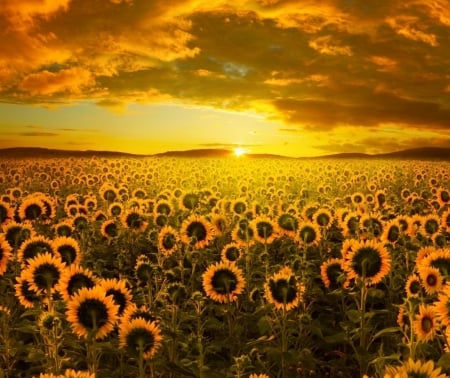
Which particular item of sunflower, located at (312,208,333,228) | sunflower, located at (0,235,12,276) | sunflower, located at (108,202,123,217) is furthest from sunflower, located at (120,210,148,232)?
sunflower, located at (0,235,12,276)

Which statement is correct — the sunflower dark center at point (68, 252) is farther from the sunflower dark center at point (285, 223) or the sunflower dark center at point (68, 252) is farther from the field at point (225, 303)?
the sunflower dark center at point (285, 223)

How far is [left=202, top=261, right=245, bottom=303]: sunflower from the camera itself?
Result: 578cm

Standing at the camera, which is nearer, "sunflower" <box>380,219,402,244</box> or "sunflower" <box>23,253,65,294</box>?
"sunflower" <box>23,253,65,294</box>

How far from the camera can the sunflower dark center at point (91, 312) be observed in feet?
13.3

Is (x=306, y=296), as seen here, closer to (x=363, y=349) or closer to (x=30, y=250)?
(x=363, y=349)

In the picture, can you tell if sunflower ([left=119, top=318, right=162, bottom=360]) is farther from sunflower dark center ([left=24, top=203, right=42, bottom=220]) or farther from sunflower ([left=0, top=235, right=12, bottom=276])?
sunflower dark center ([left=24, top=203, right=42, bottom=220])

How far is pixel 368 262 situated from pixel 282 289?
34.5 inches

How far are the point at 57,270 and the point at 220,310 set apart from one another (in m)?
1.70

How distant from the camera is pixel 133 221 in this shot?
30.7 ft

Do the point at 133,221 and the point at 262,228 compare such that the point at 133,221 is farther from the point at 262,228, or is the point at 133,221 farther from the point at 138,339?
the point at 138,339

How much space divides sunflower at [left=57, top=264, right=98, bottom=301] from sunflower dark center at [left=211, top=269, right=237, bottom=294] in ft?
4.82

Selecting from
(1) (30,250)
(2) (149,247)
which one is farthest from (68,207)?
(1) (30,250)

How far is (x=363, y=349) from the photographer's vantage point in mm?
5039

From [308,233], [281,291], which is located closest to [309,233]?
[308,233]
